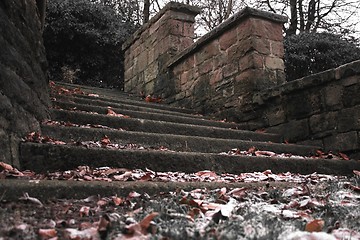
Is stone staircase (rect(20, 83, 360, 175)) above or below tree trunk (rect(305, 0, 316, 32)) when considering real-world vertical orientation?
below

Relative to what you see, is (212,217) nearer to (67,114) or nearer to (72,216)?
(72,216)

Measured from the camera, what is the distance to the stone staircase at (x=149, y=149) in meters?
2.04

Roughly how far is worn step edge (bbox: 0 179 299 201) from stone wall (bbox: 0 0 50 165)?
0.40m

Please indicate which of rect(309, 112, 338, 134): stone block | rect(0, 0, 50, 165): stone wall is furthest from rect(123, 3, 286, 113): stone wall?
rect(0, 0, 50, 165): stone wall

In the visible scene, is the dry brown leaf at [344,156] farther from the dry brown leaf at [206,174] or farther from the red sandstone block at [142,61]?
the red sandstone block at [142,61]

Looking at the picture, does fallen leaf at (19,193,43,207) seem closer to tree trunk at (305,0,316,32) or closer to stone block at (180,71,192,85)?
stone block at (180,71,192,85)

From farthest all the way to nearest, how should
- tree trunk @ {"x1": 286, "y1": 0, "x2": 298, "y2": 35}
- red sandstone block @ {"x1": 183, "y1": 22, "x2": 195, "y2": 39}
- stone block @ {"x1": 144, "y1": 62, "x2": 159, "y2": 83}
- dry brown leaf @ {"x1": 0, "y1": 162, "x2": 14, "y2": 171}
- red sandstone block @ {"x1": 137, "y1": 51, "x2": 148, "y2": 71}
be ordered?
tree trunk @ {"x1": 286, "y1": 0, "x2": 298, "y2": 35}, red sandstone block @ {"x1": 137, "y1": 51, "x2": 148, "y2": 71}, stone block @ {"x1": 144, "y1": 62, "x2": 159, "y2": 83}, red sandstone block @ {"x1": 183, "y1": 22, "x2": 195, "y2": 39}, dry brown leaf @ {"x1": 0, "y1": 162, "x2": 14, "y2": 171}

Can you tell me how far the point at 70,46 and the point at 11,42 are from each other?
8214 mm

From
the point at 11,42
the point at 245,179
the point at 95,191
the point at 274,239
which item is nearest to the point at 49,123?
the point at 11,42

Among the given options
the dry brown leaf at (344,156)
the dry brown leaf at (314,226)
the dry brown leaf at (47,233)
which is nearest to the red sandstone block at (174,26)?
the dry brown leaf at (344,156)

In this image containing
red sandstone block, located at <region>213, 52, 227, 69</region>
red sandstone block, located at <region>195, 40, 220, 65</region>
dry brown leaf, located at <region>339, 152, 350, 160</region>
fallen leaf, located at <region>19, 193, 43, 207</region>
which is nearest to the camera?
fallen leaf, located at <region>19, 193, 43, 207</region>

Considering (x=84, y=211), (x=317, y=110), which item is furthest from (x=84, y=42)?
(x=84, y=211)

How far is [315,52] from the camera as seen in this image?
9.48 metres

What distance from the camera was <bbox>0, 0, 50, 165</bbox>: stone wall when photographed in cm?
183
